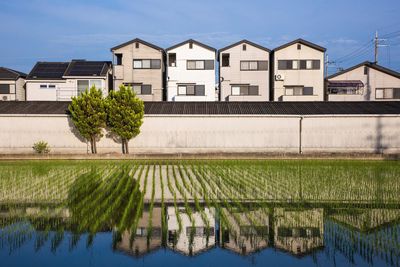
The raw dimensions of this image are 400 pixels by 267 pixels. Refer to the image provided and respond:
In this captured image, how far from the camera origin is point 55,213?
974 centimetres

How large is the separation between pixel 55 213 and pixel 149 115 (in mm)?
16329

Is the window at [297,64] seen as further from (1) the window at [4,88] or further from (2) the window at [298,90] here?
(1) the window at [4,88]

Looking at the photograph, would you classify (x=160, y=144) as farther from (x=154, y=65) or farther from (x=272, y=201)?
(x=272, y=201)

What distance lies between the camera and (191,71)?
36.1 metres

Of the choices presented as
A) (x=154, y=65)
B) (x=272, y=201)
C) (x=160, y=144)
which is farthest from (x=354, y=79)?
(x=272, y=201)

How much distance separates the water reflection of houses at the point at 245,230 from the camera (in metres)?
7.33

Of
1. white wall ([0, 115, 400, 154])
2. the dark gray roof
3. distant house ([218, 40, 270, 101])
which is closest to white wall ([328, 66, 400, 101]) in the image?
distant house ([218, 40, 270, 101])

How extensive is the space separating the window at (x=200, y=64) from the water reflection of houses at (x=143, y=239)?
2776 centimetres

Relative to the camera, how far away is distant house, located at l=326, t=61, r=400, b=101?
3669cm

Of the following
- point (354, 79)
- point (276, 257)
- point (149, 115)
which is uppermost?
point (354, 79)

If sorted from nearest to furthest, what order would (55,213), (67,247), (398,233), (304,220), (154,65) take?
1. (67,247)
2. (398,233)
3. (304,220)
4. (55,213)
5. (154,65)

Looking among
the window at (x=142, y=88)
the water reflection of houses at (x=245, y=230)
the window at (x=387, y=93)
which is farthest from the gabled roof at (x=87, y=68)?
the water reflection of houses at (x=245, y=230)

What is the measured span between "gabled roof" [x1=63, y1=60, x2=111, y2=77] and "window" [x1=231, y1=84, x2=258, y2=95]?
9.76 metres

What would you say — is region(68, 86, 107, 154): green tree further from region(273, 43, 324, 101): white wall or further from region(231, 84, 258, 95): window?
region(273, 43, 324, 101): white wall
